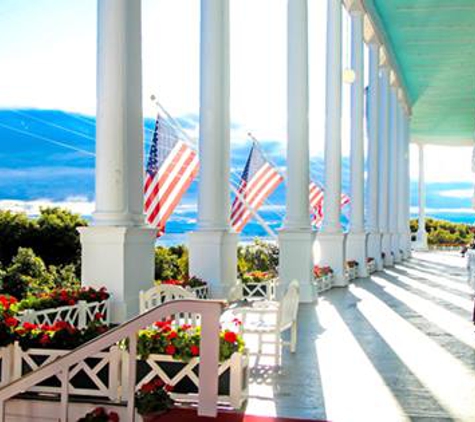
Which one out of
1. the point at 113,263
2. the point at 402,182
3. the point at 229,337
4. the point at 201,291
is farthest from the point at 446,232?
the point at 229,337

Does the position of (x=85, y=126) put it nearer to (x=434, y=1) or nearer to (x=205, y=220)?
(x=434, y=1)

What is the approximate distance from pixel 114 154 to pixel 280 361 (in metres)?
→ 4.75

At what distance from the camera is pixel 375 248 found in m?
36.0

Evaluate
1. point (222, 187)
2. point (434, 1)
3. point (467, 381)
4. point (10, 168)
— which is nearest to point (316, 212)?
point (434, 1)

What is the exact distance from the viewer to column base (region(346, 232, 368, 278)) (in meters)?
30.9

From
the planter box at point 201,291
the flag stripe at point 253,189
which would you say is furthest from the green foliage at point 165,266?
the flag stripe at point 253,189

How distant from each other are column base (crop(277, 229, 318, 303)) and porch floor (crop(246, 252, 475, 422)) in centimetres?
127

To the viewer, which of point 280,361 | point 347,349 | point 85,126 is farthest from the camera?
point 85,126

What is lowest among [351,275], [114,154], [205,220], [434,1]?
[351,275]

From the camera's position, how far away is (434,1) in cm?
3083

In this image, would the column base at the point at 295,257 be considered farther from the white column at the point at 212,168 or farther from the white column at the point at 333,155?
the white column at the point at 333,155

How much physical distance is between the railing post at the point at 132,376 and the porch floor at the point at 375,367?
1557mm

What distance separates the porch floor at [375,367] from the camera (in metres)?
8.20

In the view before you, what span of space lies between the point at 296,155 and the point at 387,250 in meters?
21.6
